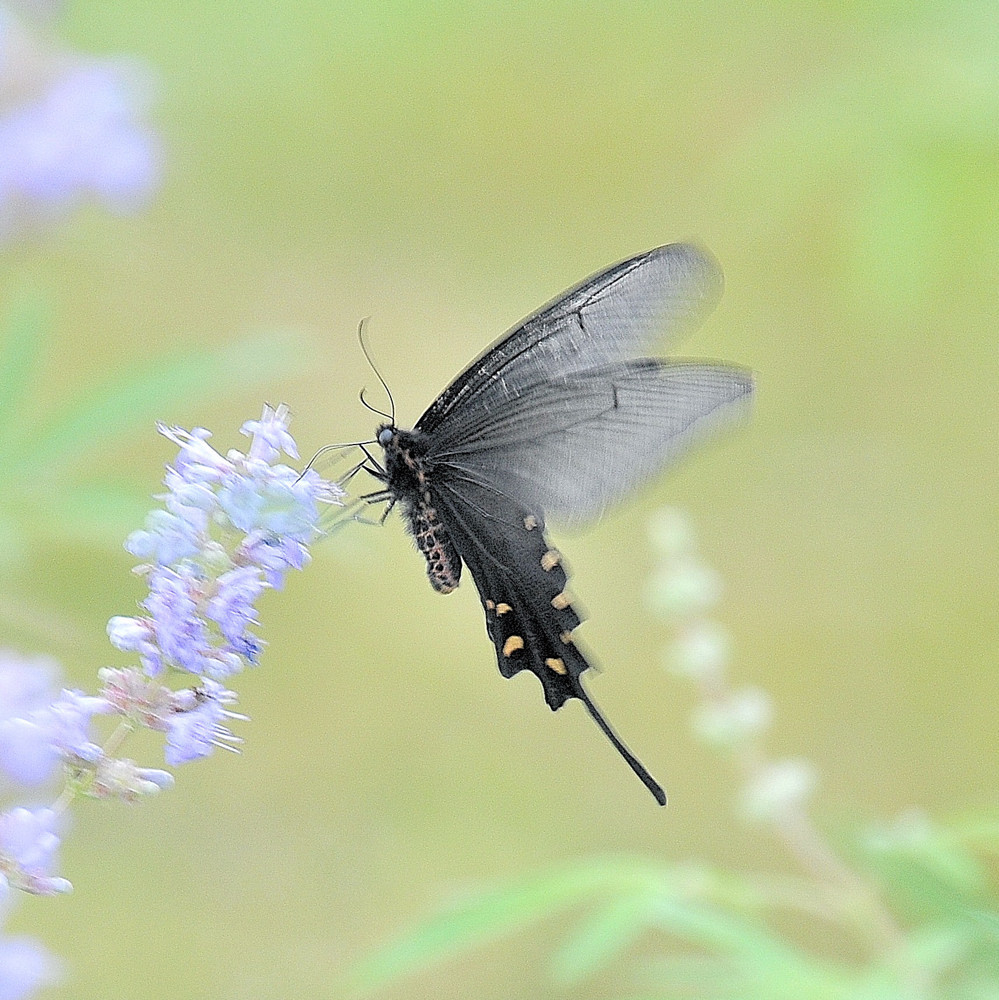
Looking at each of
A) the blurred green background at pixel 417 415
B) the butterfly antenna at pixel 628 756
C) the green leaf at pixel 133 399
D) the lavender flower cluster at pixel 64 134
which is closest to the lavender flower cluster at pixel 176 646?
the butterfly antenna at pixel 628 756

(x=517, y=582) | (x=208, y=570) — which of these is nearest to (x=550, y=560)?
(x=517, y=582)

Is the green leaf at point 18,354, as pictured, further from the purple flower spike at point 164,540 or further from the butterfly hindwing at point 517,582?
the purple flower spike at point 164,540

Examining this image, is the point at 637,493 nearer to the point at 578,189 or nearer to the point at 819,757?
the point at 819,757

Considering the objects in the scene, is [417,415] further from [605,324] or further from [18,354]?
[605,324]

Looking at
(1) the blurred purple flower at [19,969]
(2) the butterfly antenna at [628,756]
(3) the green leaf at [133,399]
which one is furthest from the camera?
(3) the green leaf at [133,399]

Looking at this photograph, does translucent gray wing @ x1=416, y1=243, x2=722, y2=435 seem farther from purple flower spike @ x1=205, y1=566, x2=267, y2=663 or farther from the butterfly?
purple flower spike @ x1=205, y1=566, x2=267, y2=663

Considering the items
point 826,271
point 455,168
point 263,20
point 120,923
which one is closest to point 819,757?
point 826,271
